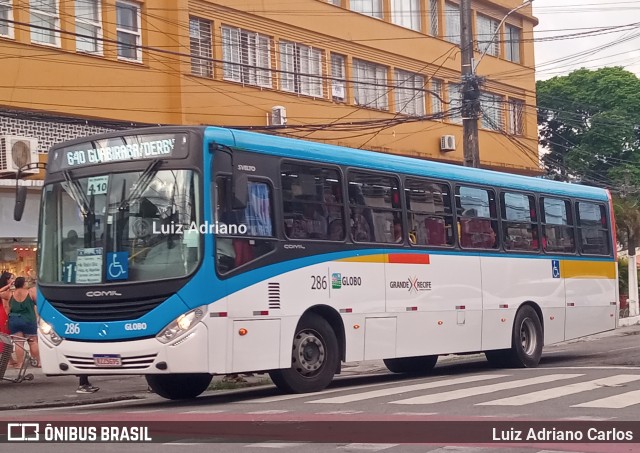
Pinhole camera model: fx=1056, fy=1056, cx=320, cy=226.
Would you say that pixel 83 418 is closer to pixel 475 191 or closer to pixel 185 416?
pixel 185 416

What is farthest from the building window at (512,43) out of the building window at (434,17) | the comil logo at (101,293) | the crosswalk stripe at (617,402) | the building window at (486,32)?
the comil logo at (101,293)

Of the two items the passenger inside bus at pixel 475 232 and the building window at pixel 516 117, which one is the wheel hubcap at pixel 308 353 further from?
the building window at pixel 516 117

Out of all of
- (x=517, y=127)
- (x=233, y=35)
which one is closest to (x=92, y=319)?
(x=233, y=35)

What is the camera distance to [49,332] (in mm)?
12867

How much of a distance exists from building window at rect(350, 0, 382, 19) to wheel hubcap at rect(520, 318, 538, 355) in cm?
1581

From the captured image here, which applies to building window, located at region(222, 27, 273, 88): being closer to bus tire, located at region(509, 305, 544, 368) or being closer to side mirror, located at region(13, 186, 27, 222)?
bus tire, located at region(509, 305, 544, 368)

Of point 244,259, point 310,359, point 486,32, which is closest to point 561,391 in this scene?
point 310,359

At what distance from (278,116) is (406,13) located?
9.00 meters

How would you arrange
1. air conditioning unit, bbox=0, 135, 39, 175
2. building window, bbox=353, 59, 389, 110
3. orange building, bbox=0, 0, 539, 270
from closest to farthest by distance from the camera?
air conditioning unit, bbox=0, 135, 39, 175
orange building, bbox=0, 0, 539, 270
building window, bbox=353, 59, 389, 110

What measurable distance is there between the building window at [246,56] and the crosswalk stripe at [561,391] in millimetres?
14673

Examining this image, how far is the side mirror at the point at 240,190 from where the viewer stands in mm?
12562

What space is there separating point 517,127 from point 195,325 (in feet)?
99.4

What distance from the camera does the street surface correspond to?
8.98 meters

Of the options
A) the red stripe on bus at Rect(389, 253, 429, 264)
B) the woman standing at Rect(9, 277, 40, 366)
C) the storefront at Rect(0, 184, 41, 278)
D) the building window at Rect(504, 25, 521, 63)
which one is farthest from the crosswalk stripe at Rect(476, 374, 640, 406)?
the building window at Rect(504, 25, 521, 63)
